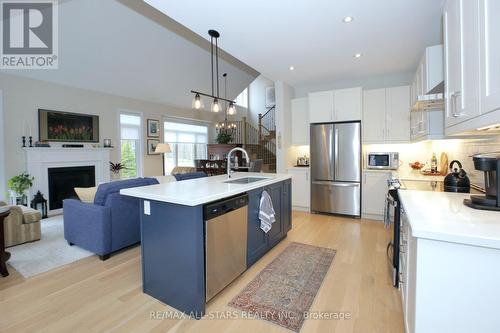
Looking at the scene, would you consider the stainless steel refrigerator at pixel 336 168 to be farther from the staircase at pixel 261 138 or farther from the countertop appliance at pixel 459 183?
the staircase at pixel 261 138

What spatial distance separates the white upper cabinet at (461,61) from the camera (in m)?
1.38

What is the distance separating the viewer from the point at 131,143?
6438 millimetres

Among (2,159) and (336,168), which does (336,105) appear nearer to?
(336,168)

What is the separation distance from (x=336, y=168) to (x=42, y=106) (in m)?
5.95

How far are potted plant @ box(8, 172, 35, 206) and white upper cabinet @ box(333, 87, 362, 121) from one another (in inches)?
227

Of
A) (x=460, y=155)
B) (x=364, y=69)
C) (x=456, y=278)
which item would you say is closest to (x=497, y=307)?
(x=456, y=278)

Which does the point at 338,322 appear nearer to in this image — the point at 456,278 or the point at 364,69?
the point at 456,278

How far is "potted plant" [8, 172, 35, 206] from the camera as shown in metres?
4.16

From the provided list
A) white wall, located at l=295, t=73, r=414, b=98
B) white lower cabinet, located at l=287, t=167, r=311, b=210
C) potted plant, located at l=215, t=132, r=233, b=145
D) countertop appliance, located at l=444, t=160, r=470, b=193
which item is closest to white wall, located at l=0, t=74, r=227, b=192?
potted plant, located at l=215, t=132, r=233, b=145

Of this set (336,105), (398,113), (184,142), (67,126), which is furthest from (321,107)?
(67,126)

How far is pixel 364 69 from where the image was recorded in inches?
176

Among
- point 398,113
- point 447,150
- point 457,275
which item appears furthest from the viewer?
point 398,113

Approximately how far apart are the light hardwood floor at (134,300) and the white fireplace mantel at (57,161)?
2655 millimetres

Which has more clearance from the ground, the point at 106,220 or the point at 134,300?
the point at 106,220
